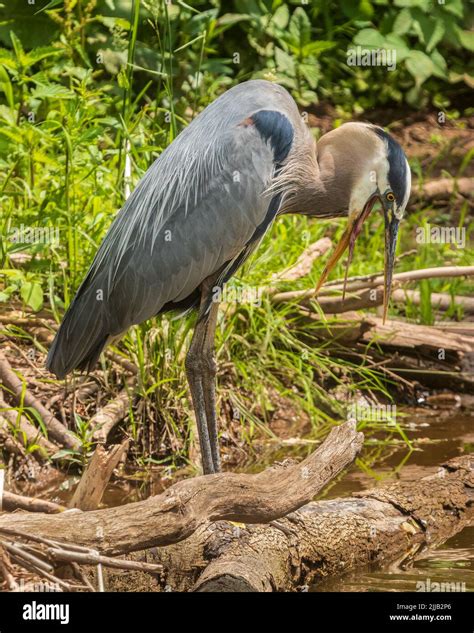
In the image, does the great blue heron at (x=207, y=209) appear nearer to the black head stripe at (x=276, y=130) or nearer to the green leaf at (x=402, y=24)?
the black head stripe at (x=276, y=130)

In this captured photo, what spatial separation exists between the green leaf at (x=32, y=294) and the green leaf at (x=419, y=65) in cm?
524

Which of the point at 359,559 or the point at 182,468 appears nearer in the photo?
the point at 359,559

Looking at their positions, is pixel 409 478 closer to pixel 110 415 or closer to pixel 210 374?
pixel 210 374

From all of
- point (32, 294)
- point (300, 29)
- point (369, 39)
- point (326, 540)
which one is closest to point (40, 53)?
point (32, 294)

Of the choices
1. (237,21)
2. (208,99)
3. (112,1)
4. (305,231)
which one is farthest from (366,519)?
(237,21)

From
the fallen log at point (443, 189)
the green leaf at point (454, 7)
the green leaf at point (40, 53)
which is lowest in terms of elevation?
the fallen log at point (443, 189)

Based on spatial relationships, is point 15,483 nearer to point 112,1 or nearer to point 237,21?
point 112,1

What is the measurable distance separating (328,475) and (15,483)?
196cm

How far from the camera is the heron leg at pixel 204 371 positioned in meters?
5.25

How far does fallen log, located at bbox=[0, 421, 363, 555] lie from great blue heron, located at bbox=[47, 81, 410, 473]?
985 mm

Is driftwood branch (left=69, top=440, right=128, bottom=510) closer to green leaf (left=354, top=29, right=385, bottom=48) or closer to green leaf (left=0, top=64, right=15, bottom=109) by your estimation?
green leaf (left=0, top=64, right=15, bottom=109)

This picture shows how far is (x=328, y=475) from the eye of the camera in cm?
428

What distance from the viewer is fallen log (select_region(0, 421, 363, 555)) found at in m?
3.57

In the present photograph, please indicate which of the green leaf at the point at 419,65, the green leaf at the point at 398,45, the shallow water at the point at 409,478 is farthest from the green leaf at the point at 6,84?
the green leaf at the point at 419,65
